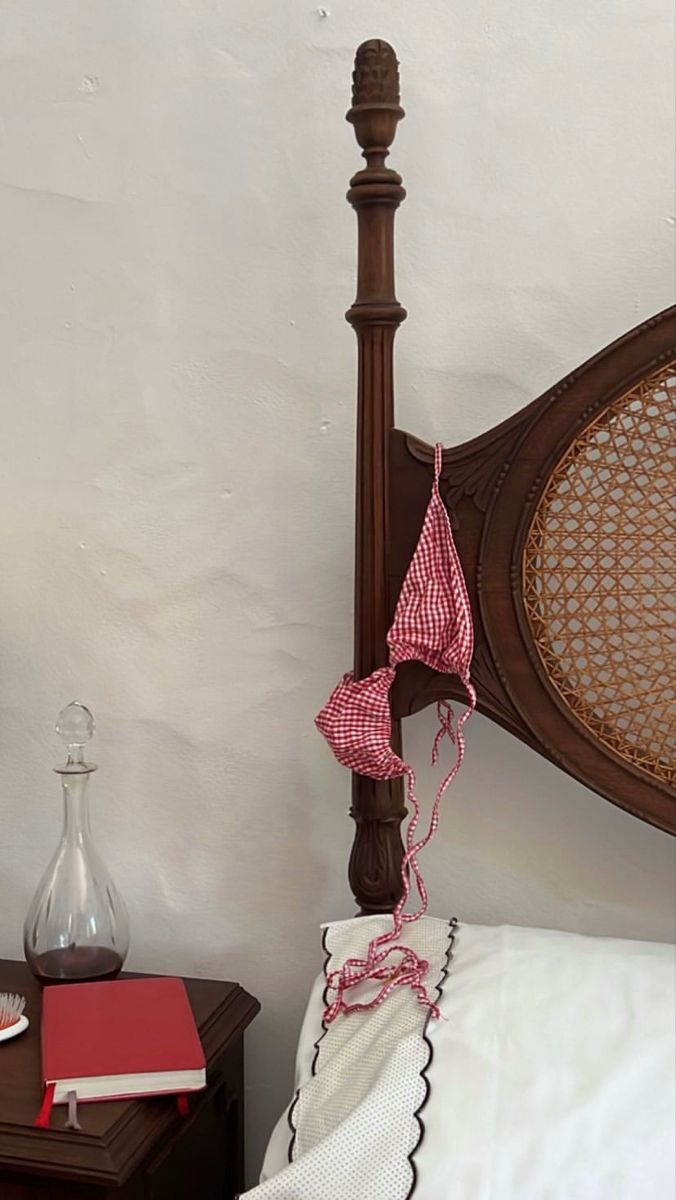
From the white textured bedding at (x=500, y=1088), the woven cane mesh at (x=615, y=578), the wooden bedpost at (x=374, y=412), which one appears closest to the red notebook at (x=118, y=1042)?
the white textured bedding at (x=500, y=1088)


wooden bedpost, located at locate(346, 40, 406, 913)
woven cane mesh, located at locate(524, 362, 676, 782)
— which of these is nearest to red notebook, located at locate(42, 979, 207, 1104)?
wooden bedpost, located at locate(346, 40, 406, 913)

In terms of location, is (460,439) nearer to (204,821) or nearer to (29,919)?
(204,821)

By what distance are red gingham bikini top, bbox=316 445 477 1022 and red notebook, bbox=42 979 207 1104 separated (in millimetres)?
141

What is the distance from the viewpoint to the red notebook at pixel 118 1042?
1010 millimetres

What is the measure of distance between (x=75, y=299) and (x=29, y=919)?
66 cm

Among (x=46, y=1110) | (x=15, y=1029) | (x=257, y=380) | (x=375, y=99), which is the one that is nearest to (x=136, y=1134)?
(x=46, y=1110)

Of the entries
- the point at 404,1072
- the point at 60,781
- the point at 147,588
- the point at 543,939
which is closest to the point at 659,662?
the point at 543,939

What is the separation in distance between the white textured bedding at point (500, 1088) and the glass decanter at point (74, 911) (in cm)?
26

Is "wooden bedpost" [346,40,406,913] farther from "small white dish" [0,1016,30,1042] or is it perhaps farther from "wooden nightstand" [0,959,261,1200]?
"small white dish" [0,1016,30,1042]

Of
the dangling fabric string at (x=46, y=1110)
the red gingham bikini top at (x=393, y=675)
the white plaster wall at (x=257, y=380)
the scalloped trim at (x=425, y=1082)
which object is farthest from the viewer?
the white plaster wall at (x=257, y=380)

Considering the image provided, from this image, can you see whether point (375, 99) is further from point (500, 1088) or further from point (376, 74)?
point (500, 1088)

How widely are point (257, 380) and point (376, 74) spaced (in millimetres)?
330

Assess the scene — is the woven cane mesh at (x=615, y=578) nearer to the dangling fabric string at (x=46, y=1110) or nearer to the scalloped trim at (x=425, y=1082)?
the scalloped trim at (x=425, y=1082)

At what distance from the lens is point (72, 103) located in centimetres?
130
